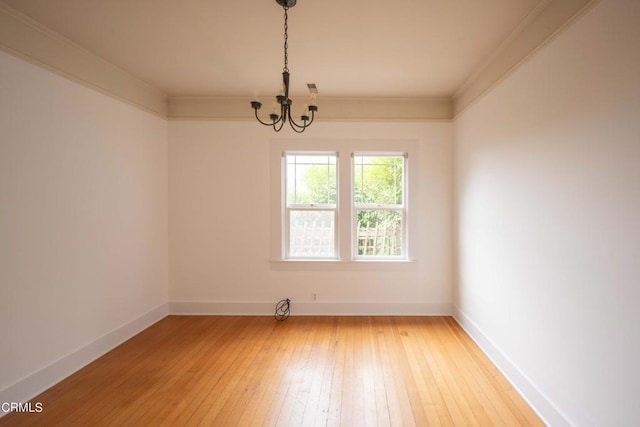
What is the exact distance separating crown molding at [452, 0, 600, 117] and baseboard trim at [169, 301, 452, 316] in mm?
2382

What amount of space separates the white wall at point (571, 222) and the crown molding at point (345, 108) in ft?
3.34

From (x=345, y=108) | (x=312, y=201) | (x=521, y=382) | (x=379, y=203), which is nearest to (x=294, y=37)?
(x=345, y=108)

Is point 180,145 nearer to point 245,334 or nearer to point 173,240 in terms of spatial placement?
point 173,240

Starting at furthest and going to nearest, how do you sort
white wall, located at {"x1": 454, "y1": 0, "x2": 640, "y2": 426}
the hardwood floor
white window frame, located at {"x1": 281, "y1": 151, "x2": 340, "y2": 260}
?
white window frame, located at {"x1": 281, "y1": 151, "x2": 340, "y2": 260}, the hardwood floor, white wall, located at {"x1": 454, "y1": 0, "x2": 640, "y2": 426}

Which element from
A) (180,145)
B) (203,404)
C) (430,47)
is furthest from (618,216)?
(180,145)

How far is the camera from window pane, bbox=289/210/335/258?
3.88m

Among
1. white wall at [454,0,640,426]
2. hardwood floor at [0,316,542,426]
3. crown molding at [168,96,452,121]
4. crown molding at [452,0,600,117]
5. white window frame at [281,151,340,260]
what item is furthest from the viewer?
white window frame at [281,151,340,260]

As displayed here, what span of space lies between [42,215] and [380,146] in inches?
128

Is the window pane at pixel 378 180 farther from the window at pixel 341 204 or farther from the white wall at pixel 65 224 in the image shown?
the white wall at pixel 65 224

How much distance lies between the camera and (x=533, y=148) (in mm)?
2107

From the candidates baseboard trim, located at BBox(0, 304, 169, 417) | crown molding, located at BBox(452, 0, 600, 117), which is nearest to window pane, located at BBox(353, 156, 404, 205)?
crown molding, located at BBox(452, 0, 600, 117)

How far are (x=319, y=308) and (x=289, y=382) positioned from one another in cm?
146

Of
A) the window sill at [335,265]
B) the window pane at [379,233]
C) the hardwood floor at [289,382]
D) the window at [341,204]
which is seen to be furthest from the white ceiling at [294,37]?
the hardwood floor at [289,382]

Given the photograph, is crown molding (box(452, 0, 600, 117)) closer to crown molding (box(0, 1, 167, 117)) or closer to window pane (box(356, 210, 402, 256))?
window pane (box(356, 210, 402, 256))
